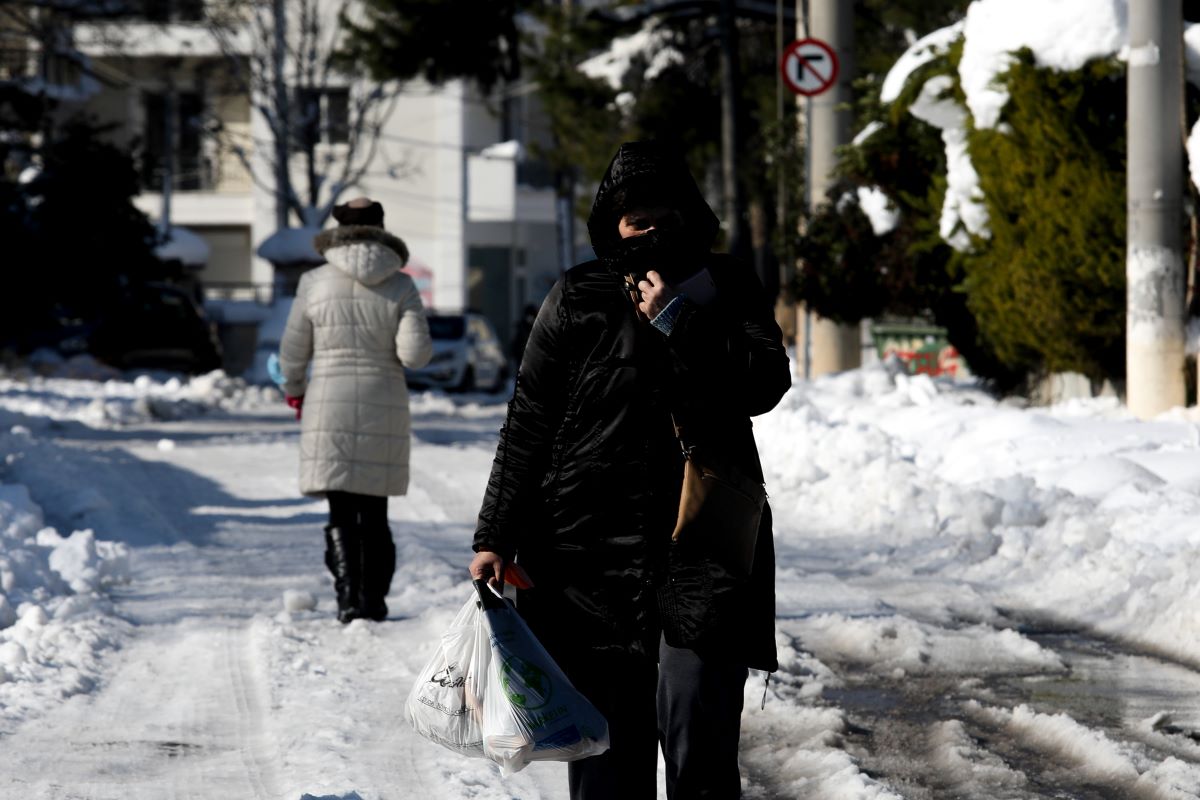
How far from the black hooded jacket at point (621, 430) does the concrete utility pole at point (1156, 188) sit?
9.13 meters

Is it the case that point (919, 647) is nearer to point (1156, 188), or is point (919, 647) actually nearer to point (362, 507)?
point (362, 507)

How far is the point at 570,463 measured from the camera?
421 cm

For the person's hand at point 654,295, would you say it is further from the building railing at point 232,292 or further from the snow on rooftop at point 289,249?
the building railing at point 232,292

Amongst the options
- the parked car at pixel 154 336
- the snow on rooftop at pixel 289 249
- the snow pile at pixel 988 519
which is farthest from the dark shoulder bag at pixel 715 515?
the snow on rooftop at pixel 289 249

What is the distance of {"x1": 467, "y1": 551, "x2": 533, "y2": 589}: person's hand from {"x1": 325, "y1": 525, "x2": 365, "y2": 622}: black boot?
169 inches

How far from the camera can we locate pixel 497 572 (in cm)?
427

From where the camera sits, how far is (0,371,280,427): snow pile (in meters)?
22.5

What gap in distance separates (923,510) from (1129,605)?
2.99 metres

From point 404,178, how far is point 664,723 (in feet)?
171

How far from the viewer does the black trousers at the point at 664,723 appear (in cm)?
415

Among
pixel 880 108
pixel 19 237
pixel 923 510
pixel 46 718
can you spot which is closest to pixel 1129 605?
pixel 923 510

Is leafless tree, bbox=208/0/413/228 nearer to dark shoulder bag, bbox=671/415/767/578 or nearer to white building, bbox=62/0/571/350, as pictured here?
white building, bbox=62/0/571/350

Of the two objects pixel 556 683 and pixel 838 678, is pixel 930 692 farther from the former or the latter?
pixel 556 683

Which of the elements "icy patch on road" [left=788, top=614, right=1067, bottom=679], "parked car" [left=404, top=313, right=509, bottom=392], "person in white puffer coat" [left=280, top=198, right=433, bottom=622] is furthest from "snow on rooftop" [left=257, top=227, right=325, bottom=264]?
"icy patch on road" [left=788, top=614, right=1067, bottom=679]
